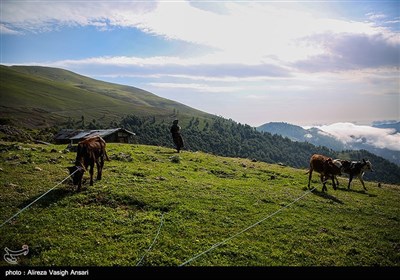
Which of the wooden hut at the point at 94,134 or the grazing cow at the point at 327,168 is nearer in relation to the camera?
the grazing cow at the point at 327,168

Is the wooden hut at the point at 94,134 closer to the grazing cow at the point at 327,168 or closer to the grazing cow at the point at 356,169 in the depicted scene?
the grazing cow at the point at 327,168

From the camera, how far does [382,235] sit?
15523 millimetres

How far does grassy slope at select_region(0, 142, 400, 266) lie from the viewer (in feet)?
37.4

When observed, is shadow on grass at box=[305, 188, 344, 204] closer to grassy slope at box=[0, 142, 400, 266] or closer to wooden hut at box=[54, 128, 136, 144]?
grassy slope at box=[0, 142, 400, 266]

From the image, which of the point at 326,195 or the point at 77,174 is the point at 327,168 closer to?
the point at 326,195

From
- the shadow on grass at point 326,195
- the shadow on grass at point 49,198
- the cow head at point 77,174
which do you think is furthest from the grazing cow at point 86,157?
the shadow on grass at point 326,195

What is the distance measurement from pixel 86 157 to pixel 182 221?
7.85m

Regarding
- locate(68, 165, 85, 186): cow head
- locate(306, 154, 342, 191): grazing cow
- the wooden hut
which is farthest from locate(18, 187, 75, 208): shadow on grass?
the wooden hut

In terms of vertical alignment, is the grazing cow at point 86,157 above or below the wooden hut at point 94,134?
above

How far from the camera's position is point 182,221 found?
14383 mm

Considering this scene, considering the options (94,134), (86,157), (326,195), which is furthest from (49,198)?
(94,134)

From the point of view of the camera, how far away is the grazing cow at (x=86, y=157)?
1672 cm

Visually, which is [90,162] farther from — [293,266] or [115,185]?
[293,266]

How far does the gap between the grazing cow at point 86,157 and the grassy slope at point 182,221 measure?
3.26 feet
